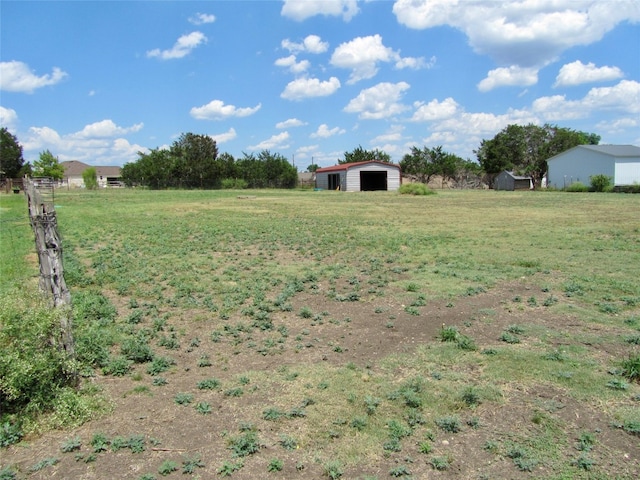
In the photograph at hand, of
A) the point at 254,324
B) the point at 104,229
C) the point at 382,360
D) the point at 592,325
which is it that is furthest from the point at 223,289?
Result: the point at 104,229

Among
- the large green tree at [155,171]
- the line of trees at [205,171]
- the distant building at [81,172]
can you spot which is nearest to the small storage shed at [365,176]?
Result: the line of trees at [205,171]

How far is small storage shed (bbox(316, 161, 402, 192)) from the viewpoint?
47.8 metres

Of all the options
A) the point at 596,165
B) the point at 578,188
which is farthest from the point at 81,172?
the point at 596,165

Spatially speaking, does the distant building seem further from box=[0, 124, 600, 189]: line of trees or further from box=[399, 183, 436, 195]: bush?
box=[399, 183, 436, 195]: bush

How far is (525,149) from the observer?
5866 centimetres

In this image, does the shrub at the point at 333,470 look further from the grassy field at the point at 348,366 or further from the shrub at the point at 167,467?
the shrub at the point at 167,467

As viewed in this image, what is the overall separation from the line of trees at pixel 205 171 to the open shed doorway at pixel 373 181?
11.3m

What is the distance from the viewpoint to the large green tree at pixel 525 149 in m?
57.7

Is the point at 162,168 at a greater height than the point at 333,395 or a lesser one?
greater

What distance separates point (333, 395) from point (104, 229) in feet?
42.6

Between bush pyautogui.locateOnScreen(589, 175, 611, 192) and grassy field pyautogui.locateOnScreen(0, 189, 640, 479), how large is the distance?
34.5 meters

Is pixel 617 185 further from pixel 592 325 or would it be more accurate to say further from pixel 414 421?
pixel 414 421

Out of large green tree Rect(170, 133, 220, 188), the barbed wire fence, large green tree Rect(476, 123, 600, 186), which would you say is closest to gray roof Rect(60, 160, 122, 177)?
large green tree Rect(170, 133, 220, 188)

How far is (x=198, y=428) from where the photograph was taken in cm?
379
